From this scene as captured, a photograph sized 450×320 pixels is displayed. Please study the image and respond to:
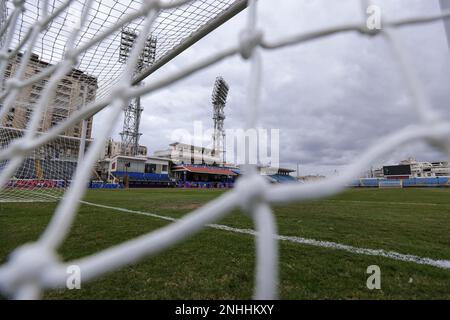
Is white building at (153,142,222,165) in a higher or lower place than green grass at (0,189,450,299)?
higher

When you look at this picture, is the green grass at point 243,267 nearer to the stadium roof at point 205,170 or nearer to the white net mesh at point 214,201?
the white net mesh at point 214,201

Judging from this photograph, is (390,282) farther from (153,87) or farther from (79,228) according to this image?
(79,228)

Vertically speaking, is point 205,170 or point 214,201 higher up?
point 205,170

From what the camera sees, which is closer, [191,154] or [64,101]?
[64,101]

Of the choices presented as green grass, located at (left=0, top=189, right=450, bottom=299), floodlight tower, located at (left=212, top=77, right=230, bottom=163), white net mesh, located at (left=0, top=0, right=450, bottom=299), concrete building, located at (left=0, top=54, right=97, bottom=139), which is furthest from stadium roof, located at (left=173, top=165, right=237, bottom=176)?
white net mesh, located at (left=0, top=0, right=450, bottom=299)

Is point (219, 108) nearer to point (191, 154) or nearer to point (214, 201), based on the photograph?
point (191, 154)

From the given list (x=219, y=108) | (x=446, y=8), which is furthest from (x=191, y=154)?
(x=446, y=8)

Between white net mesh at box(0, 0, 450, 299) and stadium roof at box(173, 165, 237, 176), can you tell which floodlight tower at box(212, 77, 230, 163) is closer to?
stadium roof at box(173, 165, 237, 176)

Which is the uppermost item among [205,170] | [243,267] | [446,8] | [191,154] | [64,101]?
[191,154]

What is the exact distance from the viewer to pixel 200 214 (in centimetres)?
50

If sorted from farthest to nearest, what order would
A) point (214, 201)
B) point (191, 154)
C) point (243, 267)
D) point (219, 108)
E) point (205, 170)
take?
point (191, 154), point (219, 108), point (205, 170), point (243, 267), point (214, 201)

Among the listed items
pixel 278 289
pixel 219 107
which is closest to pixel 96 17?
pixel 278 289

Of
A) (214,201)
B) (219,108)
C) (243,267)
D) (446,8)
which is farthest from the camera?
(219,108)

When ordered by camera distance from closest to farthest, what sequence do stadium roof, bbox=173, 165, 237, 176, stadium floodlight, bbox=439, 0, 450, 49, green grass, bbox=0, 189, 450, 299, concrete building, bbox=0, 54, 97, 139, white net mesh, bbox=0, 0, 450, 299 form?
white net mesh, bbox=0, 0, 450, 299 < stadium floodlight, bbox=439, 0, 450, 49 < green grass, bbox=0, 189, 450, 299 < concrete building, bbox=0, 54, 97, 139 < stadium roof, bbox=173, 165, 237, 176
